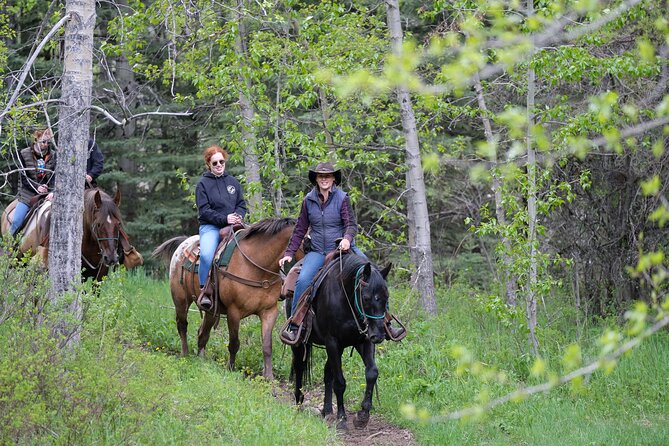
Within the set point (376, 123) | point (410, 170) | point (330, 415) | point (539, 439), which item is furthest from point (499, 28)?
point (376, 123)

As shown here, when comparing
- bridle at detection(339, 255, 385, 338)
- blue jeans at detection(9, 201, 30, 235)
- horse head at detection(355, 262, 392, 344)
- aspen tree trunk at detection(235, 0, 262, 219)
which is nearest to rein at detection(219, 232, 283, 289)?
bridle at detection(339, 255, 385, 338)

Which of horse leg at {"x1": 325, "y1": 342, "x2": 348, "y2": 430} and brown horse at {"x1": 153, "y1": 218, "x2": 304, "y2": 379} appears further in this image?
brown horse at {"x1": 153, "y1": 218, "x2": 304, "y2": 379}

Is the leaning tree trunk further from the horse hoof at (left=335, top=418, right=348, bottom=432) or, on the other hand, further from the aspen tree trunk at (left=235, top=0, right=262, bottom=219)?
the aspen tree trunk at (left=235, top=0, right=262, bottom=219)

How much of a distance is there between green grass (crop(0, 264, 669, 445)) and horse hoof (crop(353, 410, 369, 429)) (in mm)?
525

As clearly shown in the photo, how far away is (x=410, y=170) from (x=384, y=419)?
5.07 m

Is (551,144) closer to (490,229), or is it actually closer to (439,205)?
(490,229)

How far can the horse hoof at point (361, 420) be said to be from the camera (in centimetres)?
962

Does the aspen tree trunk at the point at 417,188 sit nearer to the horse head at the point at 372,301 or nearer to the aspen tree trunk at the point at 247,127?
the aspen tree trunk at the point at 247,127

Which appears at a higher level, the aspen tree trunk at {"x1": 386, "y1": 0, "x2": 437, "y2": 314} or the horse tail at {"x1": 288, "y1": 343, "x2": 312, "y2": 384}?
the aspen tree trunk at {"x1": 386, "y1": 0, "x2": 437, "y2": 314}

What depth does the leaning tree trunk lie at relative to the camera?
860cm

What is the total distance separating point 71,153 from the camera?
866cm

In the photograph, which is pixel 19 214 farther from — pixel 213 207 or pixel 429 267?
pixel 429 267

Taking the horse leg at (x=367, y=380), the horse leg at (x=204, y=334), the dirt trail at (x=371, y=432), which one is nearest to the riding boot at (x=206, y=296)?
the horse leg at (x=204, y=334)

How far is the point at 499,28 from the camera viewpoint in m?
4.09
